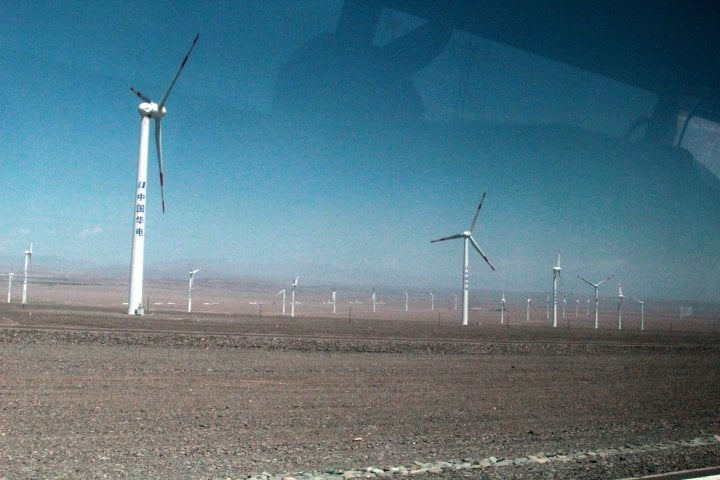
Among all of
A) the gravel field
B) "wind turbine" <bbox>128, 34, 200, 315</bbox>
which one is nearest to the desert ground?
the gravel field

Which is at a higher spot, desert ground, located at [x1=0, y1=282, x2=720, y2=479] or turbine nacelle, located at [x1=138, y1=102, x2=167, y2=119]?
turbine nacelle, located at [x1=138, y1=102, x2=167, y2=119]

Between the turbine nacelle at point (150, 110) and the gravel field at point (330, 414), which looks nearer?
the gravel field at point (330, 414)

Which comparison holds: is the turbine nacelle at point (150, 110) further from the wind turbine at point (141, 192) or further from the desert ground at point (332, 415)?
the desert ground at point (332, 415)

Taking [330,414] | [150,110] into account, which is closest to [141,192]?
[150,110]

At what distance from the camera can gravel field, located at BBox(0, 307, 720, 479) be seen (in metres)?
9.77

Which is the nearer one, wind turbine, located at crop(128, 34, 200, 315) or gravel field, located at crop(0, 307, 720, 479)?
gravel field, located at crop(0, 307, 720, 479)

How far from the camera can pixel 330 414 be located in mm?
13867

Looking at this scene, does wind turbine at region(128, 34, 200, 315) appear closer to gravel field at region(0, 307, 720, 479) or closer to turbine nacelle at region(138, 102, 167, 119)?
turbine nacelle at region(138, 102, 167, 119)

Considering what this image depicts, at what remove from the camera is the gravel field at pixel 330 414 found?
9.77 metres

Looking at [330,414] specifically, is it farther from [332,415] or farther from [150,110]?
[150,110]

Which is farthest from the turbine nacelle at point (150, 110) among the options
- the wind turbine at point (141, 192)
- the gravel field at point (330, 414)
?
the gravel field at point (330, 414)

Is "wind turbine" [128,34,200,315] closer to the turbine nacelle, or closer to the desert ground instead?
the turbine nacelle

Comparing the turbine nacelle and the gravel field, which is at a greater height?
the turbine nacelle

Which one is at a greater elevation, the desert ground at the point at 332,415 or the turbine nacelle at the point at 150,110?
the turbine nacelle at the point at 150,110
